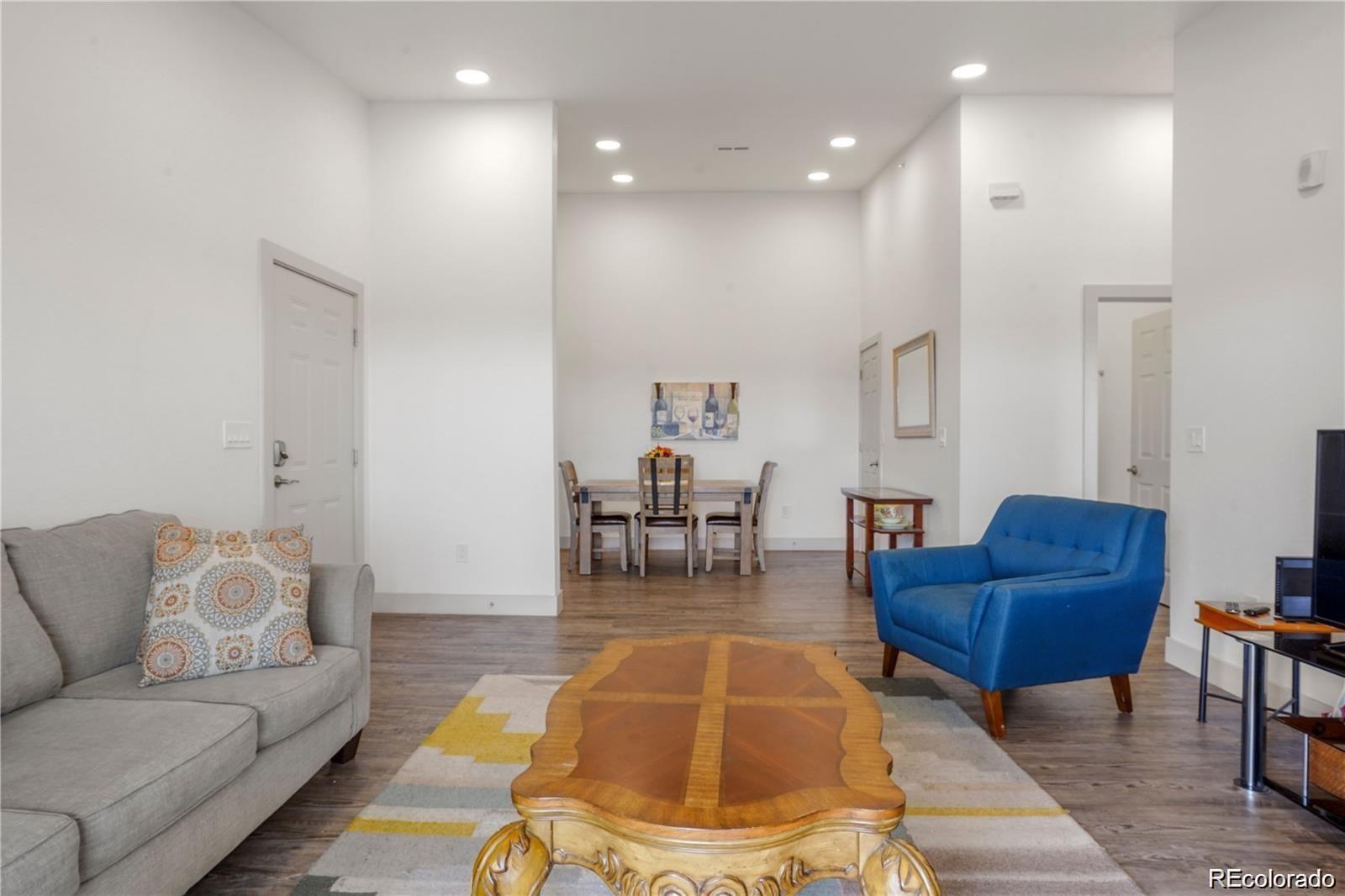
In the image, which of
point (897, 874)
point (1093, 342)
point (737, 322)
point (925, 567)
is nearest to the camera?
point (897, 874)

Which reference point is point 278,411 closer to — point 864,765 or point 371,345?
point 371,345

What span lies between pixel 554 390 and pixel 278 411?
159 centimetres

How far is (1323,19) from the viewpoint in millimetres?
2662

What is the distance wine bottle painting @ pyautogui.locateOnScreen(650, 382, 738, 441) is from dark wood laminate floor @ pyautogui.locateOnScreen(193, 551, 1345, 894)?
2299 mm

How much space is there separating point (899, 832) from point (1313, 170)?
9.46 ft

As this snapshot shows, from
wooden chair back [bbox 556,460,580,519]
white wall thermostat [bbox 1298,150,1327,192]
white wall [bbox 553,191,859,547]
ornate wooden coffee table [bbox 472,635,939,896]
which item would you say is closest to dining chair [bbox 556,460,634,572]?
wooden chair back [bbox 556,460,580,519]

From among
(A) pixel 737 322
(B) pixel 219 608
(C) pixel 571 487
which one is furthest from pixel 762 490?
(B) pixel 219 608

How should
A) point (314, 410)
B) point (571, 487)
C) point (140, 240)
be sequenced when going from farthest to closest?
1. point (571, 487)
2. point (314, 410)
3. point (140, 240)

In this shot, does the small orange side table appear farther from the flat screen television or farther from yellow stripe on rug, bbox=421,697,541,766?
yellow stripe on rug, bbox=421,697,541,766

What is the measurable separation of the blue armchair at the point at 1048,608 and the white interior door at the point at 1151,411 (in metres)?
2.30

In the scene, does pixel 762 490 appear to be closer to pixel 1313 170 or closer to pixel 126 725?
pixel 1313 170

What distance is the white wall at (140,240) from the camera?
7.29 feet

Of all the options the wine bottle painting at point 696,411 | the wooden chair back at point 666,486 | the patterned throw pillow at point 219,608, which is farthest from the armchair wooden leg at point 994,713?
the wine bottle painting at point 696,411

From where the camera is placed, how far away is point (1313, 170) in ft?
8.72
